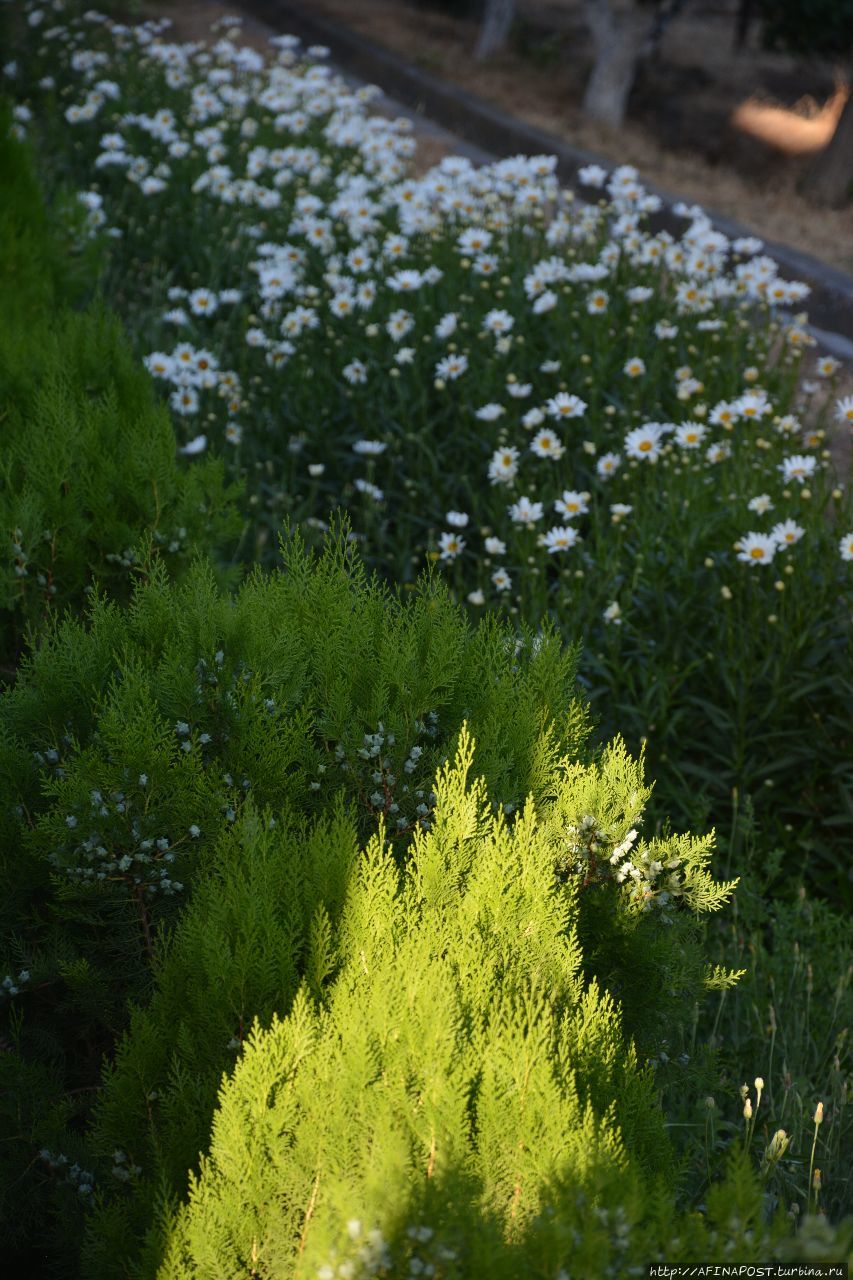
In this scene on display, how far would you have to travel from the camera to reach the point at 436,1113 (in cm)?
164

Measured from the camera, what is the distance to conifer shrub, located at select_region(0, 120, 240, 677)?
323 centimetres

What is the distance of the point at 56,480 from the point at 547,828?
5.41 feet

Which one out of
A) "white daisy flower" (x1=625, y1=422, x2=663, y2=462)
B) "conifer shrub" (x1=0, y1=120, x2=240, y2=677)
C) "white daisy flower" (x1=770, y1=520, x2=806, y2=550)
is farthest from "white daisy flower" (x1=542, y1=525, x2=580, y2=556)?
"conifer shrub" (x1=0, y1=120, x2=240, y2=677)

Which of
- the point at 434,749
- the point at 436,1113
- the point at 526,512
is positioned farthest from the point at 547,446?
the point at 436,1113

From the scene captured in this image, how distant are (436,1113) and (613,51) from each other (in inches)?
594

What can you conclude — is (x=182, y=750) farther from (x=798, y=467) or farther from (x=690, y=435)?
(x=690, y=435)

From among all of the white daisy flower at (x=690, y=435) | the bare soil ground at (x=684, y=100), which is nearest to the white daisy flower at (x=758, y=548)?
the white daisy flower at (x=690, y=435)

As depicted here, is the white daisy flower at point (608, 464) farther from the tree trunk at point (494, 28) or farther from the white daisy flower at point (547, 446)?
the tree trunk at point (494, 28)

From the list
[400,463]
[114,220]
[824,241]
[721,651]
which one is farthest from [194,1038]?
[824,241]

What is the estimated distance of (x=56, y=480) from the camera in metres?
3.22

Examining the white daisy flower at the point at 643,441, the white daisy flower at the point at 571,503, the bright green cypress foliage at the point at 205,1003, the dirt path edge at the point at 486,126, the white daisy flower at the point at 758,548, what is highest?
the dirt path edge at the point at 486,126

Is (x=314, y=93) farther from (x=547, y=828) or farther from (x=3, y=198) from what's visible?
(x=547, y=828)

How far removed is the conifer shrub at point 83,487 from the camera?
3.23 m

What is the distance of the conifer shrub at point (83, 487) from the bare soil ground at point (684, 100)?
8.04m
